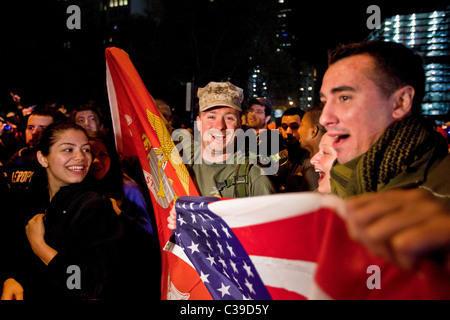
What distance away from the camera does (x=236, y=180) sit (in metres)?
2.80

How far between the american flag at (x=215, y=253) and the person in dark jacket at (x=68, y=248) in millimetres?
733

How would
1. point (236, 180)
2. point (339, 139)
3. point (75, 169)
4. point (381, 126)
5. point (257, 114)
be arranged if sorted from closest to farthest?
point (381, 126)
point (339, 139)
point (236, 180)
point (75, 169)
point (257, 114)

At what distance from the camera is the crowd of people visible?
91 centimetres

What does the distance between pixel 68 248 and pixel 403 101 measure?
2517mm

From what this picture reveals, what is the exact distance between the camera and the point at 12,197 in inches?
131

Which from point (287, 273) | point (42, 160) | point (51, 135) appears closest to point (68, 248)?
point (42, 160)

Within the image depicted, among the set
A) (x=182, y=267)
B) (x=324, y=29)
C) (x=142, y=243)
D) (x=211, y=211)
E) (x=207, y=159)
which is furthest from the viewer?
(x=324, y=29)

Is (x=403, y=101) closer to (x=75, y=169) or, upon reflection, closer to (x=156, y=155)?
(x=156, y=155)

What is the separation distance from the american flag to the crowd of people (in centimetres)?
51

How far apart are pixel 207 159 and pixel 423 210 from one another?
7.74 feet
